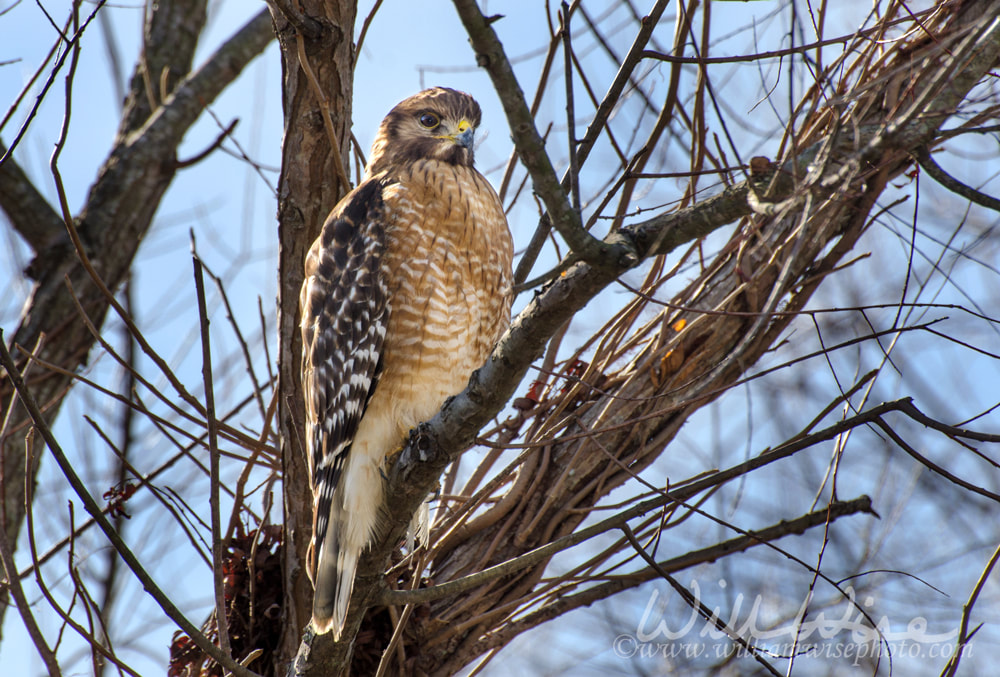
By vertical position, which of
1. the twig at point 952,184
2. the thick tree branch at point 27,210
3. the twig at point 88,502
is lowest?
the twig at point 88,502

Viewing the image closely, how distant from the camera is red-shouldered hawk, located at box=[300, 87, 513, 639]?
9.86 feet

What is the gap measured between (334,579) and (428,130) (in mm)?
1806

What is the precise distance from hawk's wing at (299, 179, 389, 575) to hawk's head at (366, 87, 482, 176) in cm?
52

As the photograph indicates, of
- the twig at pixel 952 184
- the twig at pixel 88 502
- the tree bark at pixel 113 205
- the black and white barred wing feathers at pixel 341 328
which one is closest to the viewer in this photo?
the twig at pixel 952 184

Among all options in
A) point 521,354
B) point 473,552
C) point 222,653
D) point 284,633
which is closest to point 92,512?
point 222,653

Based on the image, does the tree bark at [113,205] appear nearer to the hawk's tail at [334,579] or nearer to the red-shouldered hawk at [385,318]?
the red-shouldered hawk at [385,318]

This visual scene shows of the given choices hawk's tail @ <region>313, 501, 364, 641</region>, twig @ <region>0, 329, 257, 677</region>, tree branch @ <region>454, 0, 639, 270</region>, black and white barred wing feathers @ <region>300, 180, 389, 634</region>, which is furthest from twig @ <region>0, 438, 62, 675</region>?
tree branch @ <region>454, 0, 639, 270</region>

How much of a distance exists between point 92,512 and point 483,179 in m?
1.93

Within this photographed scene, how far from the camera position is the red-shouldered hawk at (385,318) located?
118 inches

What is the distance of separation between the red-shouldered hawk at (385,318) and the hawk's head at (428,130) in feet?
1.09

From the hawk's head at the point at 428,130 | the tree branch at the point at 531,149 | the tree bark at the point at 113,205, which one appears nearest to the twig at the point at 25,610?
the tree branch at the point at 531,149

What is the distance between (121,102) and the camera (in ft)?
17.5

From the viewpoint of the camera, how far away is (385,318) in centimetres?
302

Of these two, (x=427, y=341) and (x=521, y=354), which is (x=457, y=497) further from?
(x=521, y=354)
